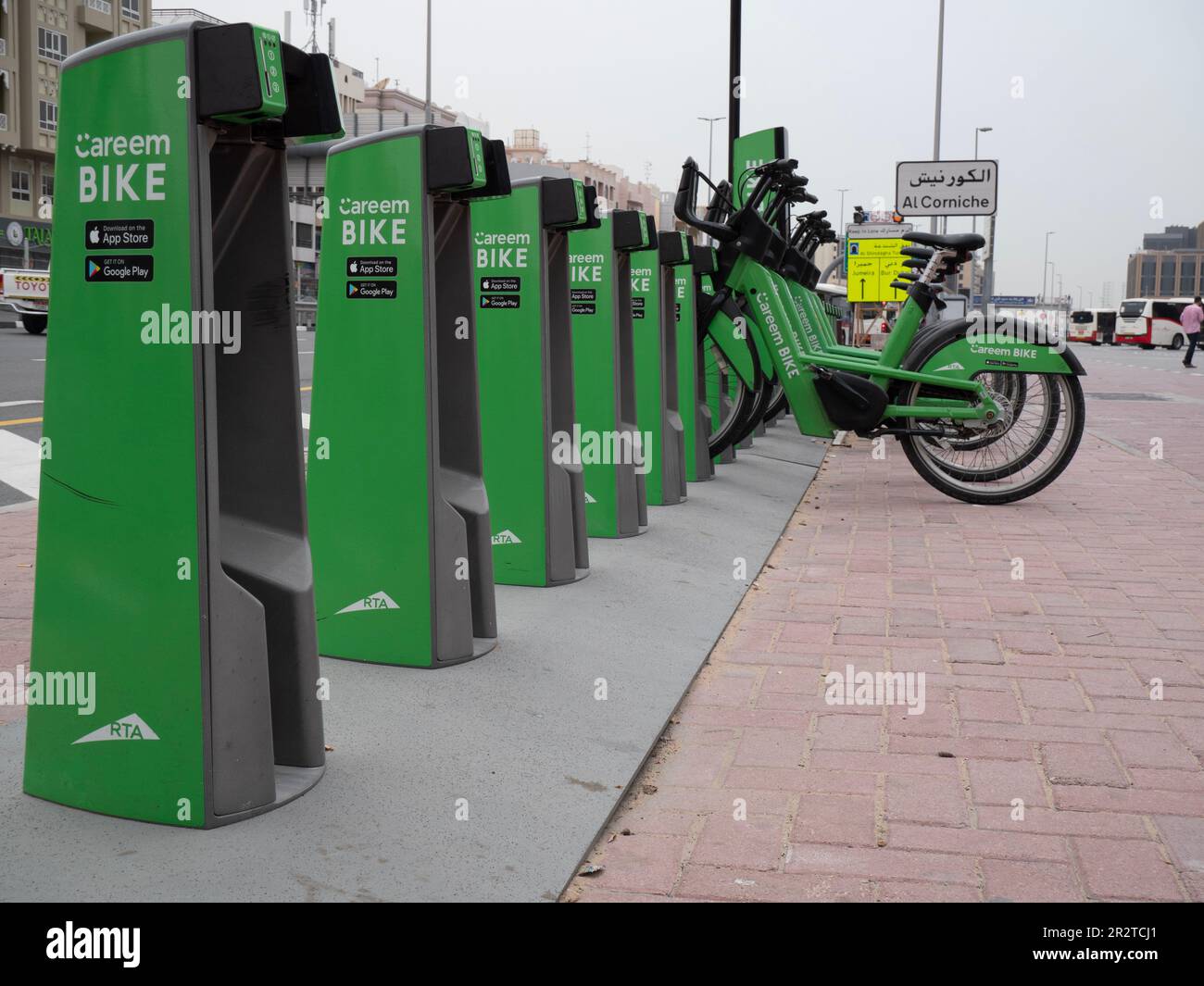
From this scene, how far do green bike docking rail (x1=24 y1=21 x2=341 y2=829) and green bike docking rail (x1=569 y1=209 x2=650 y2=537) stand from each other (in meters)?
3.42

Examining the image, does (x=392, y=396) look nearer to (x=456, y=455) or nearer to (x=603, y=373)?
(x=456, y=455)

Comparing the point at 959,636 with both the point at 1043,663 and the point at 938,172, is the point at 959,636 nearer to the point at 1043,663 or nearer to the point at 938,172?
the point at 1043,663

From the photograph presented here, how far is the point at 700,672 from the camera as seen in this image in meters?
4.37

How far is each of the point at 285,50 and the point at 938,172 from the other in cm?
1319

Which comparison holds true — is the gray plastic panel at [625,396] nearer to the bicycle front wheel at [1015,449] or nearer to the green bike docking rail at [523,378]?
the green bike docking rail at [523,378]

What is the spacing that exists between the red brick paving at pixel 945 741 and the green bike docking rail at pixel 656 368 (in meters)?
0.88

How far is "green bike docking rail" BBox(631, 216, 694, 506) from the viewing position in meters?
7.29

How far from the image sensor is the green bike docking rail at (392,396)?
12.4 ft

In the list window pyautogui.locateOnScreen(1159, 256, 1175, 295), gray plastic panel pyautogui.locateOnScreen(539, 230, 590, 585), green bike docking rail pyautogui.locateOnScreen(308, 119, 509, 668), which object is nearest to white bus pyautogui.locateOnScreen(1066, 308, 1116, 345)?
gray plastic panel pyautogui.locateOnScreen(539, 230, 590, 585)

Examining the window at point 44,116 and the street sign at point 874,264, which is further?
the window at point 44,116

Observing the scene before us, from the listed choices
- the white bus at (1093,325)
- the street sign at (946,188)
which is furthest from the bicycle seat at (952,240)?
the white bus at (1093,325)

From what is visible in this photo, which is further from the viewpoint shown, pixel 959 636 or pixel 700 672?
pixel 959 636
